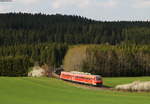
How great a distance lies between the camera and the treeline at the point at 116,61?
4803 inches

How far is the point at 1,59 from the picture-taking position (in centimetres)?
12762

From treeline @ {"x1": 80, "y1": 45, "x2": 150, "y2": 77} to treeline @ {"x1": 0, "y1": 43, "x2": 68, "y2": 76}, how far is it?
20460mm

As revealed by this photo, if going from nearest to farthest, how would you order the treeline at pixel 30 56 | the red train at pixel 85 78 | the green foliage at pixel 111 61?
1. the red train at pixel 85 78
2. the green foliage at pixel 111 61
3. the treeline at pixel 30 56

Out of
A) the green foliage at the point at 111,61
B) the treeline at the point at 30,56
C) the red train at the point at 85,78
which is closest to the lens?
the red train at the point at 85,78

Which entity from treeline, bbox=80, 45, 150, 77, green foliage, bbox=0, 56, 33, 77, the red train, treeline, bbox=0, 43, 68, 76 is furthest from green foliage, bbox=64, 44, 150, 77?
the red train

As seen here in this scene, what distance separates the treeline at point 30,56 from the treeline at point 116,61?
2046 cm

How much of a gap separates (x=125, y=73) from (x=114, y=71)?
3425 mm

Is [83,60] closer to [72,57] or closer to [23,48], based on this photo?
[72,57]

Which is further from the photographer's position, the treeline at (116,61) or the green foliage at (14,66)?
the green foliage at (14,66)

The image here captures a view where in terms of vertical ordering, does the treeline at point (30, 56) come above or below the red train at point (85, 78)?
above

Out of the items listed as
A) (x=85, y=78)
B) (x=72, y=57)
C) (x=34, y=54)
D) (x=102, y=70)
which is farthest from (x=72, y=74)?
(x=34, y=54)

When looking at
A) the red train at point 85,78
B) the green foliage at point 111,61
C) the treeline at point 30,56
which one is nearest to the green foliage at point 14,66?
the treeline at point 30,56

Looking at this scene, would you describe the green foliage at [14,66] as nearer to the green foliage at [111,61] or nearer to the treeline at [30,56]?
the treeline at [30,56]

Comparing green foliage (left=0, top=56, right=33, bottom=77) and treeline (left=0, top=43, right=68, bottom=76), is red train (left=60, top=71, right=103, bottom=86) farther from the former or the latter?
treeline (left=0, top=43, right=68, bottom=76)
